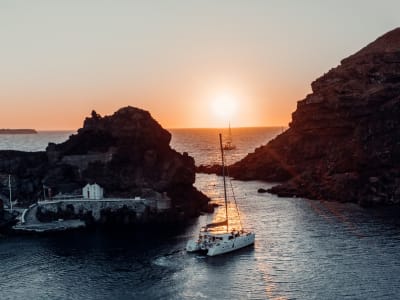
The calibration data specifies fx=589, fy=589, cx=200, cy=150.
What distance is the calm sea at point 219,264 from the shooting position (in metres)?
66.8

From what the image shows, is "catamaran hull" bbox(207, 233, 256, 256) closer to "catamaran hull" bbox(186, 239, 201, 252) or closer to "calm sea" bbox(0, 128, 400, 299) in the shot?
"calm sea" bbox(0, 128, 400, 299)

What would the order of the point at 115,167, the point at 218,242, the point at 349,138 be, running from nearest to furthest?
the point at 218,242
the point at 115,167
the point at 349,138

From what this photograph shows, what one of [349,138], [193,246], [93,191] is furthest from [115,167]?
[349,138]

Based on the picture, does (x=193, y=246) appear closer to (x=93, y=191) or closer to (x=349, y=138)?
(x=93, y=191)

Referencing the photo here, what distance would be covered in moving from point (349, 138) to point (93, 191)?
7096 centimetres

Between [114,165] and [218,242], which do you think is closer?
[218,242]

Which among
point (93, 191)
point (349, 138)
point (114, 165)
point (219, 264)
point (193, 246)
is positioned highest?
point (349, 138)

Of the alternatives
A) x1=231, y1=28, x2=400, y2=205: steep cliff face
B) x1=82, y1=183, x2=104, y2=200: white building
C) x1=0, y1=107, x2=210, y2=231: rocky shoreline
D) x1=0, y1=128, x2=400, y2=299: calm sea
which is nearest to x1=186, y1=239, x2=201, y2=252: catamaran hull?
x1=0, y1=128, x2=400, y2=299: calm sea

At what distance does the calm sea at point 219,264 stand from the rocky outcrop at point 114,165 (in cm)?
1314

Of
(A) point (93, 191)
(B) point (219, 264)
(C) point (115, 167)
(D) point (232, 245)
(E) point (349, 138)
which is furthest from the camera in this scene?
(E) point (349, 138)

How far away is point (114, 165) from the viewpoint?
373 feet

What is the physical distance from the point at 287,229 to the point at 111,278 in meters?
36.5

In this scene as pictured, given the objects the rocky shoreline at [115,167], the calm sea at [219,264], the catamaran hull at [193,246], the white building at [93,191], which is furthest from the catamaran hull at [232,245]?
the white building at [93,191]

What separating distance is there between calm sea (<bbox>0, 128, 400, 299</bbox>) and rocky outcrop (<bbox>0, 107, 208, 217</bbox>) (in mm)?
13143
